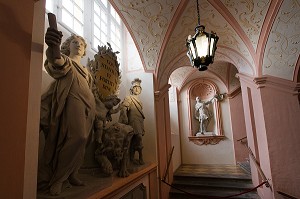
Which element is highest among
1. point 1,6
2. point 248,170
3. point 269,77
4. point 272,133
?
point 269,77

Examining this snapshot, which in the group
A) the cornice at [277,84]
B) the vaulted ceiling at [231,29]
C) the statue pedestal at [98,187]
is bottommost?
the statue pedestal at [98,187]

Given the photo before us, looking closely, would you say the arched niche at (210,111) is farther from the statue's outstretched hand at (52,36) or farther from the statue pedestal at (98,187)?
the statue's outstretched hand at (52,36)

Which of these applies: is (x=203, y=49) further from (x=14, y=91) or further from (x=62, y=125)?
(x=14, y=91)

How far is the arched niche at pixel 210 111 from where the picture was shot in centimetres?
743

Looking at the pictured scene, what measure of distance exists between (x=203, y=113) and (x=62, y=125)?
22.0 feet

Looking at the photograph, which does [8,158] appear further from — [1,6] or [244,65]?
[244,65]

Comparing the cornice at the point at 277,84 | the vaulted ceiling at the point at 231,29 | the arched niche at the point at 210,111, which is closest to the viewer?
the vaulted ceiling at the point at 231,29

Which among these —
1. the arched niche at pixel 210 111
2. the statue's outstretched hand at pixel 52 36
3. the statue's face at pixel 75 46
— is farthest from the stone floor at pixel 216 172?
the statue's outstretched hand at pixel 52 36

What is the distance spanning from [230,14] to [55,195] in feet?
13.1

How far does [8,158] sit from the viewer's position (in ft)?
2.94

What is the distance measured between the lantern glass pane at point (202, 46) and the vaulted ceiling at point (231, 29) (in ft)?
5.59

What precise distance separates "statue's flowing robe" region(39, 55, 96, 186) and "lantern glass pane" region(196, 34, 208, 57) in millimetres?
1376

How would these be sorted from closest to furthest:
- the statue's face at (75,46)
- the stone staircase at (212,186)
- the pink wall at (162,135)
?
the statue's face at (75,46) → the pink wall at (162,135) → the stone staircase at (212,186)

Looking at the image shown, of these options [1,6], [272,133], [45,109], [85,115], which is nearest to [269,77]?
[272,133]
